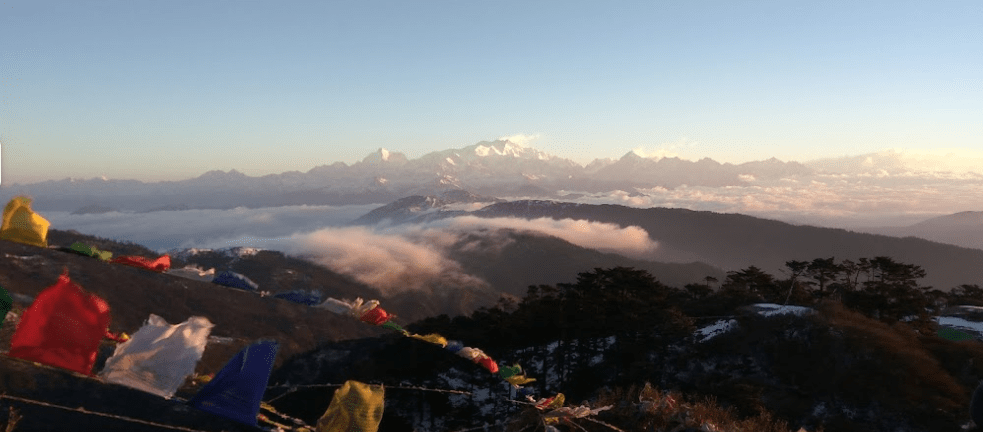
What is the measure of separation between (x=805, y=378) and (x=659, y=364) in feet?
36.6

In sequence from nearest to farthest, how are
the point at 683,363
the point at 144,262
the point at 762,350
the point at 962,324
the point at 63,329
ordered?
the point at 63,329, the point at 144,262, the point at 762,350, the point at 683,363, the point at 962,324

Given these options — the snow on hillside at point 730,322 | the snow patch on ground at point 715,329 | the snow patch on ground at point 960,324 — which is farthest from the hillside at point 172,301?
the snow patch on ground at point 960,324

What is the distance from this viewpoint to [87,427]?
15008mm

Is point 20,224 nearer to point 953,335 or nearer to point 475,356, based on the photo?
point 475,356

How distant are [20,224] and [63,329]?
14.3m

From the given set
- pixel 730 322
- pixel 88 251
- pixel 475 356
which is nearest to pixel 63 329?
pixel 475 356

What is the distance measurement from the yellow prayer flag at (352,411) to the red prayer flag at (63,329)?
5102mm

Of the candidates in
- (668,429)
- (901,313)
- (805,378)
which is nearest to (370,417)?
(668,429)

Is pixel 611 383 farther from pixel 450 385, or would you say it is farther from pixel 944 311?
pixel 944 311

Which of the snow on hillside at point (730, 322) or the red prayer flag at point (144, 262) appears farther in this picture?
the snow on hillside at point (730, 322)

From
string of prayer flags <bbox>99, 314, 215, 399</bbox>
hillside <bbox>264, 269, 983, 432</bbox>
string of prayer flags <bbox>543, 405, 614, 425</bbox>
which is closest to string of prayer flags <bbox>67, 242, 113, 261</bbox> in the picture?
hillside <bbox>264, 269, 983, 432</bbox>

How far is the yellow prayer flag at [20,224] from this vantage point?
2094 centimetres

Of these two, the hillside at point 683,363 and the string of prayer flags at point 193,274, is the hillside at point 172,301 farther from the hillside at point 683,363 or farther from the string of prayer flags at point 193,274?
the hillside at point 683,363

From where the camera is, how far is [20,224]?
2120cm
